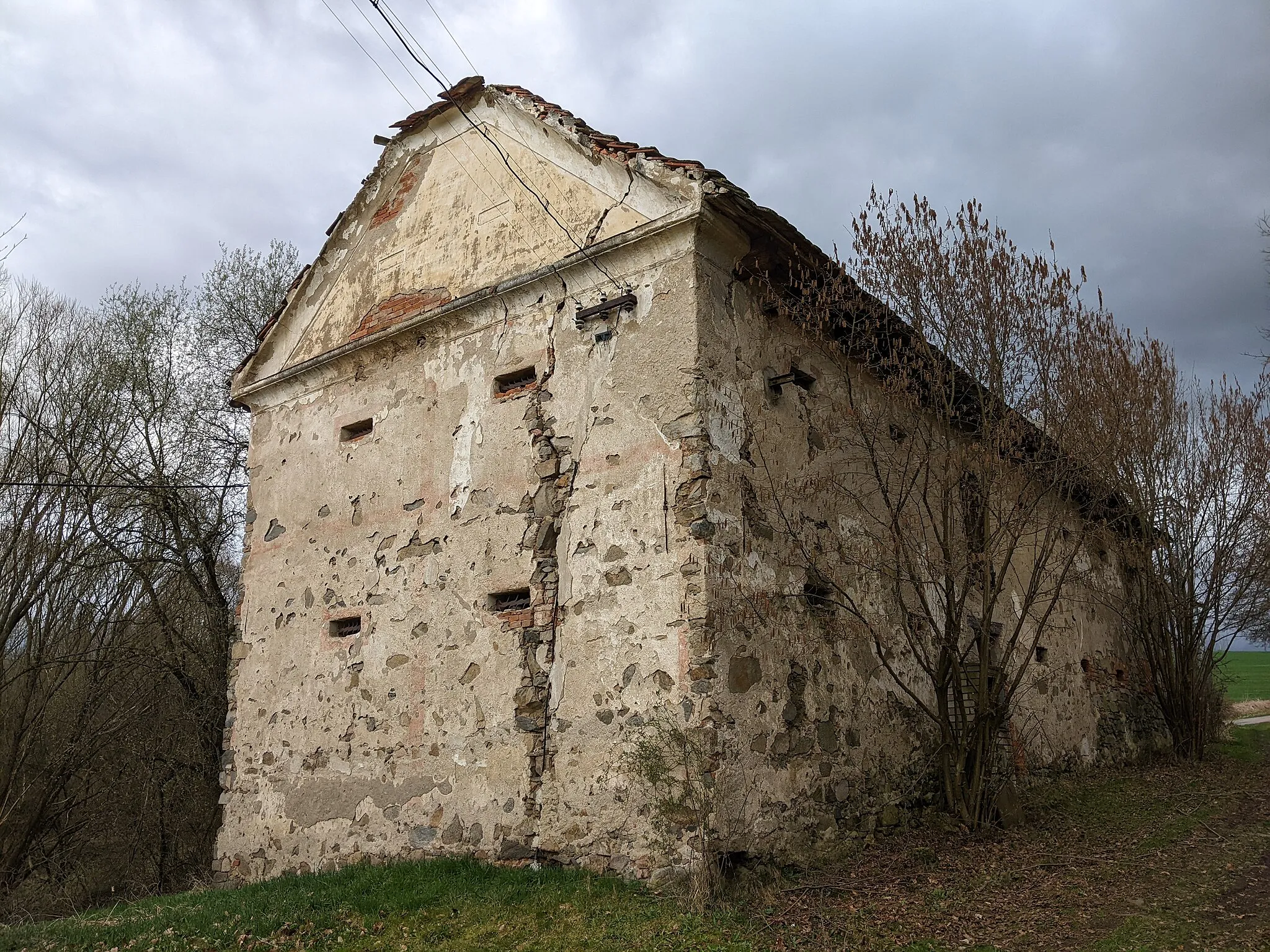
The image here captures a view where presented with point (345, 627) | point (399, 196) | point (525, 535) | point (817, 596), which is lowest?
point (345, 627)

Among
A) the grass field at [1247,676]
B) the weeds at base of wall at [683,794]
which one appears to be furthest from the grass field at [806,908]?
Answer: the grass field at [1247,676]

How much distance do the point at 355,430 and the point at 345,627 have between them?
6.39ft

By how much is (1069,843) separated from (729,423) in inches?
172

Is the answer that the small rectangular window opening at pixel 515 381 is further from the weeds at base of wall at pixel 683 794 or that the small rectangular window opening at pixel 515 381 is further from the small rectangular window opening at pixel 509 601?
the weeds at base of wall at pixel 683 794

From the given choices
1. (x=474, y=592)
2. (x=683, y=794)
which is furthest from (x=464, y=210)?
(x=683, y=794)

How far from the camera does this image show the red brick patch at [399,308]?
27.7 feet

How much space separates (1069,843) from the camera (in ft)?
23.5

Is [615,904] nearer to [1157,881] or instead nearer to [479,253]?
[1157,881]

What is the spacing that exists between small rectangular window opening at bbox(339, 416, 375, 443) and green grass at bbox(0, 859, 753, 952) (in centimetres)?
403

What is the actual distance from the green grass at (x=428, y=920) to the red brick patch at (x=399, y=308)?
4.88 metres

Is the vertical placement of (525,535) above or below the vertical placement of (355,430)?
below

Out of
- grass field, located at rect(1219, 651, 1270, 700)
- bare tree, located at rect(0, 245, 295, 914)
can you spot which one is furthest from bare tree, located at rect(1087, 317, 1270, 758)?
bare tree, located at rect(0, 245, 295, 914)

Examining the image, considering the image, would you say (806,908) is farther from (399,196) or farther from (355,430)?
(399,196)

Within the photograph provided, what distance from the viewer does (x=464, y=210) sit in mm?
8594
